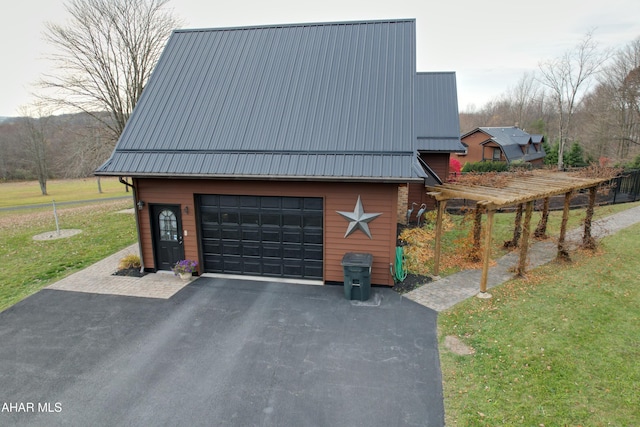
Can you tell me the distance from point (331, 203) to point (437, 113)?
38.9 ft

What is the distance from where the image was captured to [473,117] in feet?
265

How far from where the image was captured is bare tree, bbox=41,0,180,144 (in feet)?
66.3

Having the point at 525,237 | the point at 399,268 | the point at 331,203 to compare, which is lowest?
the point at 399,268

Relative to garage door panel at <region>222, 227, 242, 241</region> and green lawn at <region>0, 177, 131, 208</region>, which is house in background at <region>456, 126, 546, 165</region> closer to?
garage door panel at <region>222, 227, 242, 241</region>

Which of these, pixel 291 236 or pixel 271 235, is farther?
pixel 271 235

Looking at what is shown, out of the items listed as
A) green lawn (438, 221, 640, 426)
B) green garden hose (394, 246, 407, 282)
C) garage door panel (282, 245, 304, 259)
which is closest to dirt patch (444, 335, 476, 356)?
green lawn (438, 221, 640, 426)

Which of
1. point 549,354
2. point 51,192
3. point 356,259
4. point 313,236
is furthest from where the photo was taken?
point 51,192

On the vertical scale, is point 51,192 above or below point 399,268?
below

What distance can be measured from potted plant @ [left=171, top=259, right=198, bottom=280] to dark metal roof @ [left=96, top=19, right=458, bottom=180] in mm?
2775

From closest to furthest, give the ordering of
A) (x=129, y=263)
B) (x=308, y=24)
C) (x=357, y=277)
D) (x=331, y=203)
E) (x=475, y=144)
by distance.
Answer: (x=357, y=277)
(x=331, y=203)
(x=129, y=263)
(x=308, y=24)
(x=475, y=144)

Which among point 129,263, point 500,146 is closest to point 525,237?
point 129,263

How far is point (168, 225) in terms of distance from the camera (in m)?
10.9

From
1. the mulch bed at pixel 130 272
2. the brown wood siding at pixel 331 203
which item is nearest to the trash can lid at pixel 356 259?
the brown wood siding at pixel 331 203

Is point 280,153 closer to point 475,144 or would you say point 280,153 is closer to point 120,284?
point 120,284
